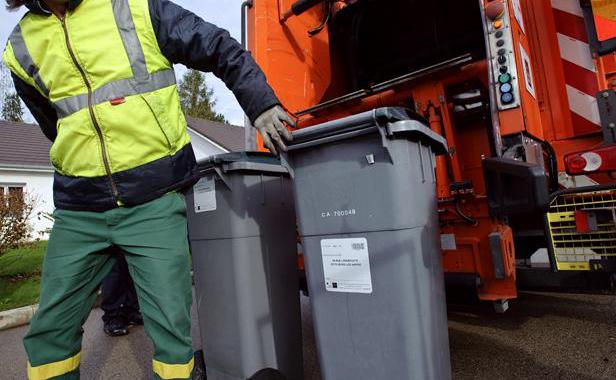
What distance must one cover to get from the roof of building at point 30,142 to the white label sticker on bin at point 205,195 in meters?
11.3

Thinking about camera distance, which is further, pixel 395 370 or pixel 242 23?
pixel 242 23

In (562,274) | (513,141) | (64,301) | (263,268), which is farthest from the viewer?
(562,274)

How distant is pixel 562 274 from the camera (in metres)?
2.17

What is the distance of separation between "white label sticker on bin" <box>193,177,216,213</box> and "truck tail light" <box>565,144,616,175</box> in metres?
1.79

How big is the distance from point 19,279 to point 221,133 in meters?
16.0

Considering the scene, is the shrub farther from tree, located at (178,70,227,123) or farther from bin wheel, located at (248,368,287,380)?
tree, located at (178,70,227,123)

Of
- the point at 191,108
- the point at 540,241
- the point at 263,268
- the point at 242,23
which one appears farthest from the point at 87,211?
the point at 191,108

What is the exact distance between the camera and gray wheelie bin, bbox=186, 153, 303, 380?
181 cm

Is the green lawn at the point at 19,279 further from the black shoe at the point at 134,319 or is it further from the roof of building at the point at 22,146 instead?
the roof of building at the point at 22,146

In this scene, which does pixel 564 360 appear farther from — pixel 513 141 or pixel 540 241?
pixel 513 141

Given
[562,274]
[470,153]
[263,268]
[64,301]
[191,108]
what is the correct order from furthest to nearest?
[191,108], [470,153], [562,274], [263,268], [64,301]

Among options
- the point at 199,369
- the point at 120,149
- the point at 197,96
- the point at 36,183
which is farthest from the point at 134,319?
the point at 197,96

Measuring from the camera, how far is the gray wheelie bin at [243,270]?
181cm

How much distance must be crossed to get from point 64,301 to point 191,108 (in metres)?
34.5
